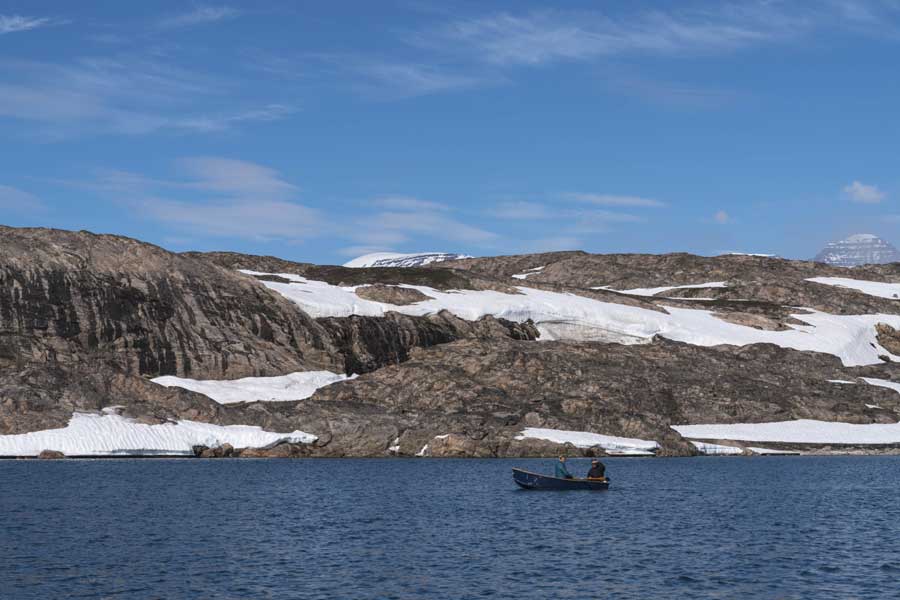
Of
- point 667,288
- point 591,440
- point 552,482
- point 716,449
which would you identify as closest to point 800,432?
point 716,449

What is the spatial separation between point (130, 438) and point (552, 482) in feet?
124

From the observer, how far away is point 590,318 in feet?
442

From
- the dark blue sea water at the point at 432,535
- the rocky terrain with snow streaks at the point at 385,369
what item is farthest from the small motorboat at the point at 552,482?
the rocky terrain with snow streaks at the point at 385,369

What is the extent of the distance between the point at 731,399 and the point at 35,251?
71.4 meters

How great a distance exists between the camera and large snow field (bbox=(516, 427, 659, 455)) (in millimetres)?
95250

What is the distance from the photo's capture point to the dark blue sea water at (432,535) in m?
36.6

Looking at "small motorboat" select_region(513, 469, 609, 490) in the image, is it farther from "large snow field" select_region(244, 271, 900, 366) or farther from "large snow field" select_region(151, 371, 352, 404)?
"large snow field" select_region(244, 271, 900, 366)

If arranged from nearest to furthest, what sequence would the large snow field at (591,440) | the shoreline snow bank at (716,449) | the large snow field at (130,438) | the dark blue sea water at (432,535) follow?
the dark blue sea water at (432,535), the large snow field at (130,438), the large snow field at (591,440), the shoreline snow bank at (716,449)

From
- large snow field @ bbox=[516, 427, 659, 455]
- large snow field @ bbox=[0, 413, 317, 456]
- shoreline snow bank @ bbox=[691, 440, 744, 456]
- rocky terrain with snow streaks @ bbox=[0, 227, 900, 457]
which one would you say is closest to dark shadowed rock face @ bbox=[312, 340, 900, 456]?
rocky terrain with snow streaks @ bbox=[0, 227, 900, 457]

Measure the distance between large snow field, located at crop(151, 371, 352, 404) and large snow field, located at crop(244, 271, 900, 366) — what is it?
1546 cm

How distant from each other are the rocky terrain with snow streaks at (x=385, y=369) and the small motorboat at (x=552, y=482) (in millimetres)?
23673

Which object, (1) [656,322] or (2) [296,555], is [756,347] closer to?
(1) [656,322]

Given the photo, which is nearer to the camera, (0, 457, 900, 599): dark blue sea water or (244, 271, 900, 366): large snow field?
(0, 457, 900, 599): dark blue sea water

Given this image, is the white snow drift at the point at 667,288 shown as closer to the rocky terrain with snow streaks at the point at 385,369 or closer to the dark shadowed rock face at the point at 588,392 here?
the rocky terrain with snow streaks at the point at 385,369
